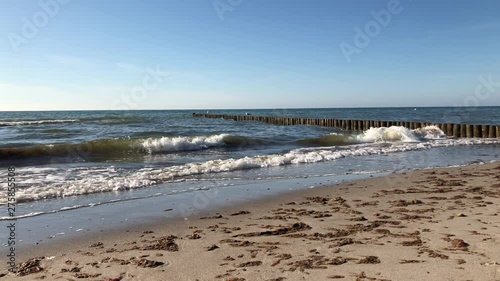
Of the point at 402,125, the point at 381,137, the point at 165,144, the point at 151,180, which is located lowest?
the point at 381,137

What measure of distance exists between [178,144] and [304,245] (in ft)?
54.5

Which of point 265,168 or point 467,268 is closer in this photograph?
point 467,268

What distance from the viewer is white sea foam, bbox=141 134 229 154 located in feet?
64.5

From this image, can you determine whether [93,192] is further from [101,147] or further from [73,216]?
[101,147]

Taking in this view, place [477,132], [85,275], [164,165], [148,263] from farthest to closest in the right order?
[477,132], [164,165], [148,263], [85,275]

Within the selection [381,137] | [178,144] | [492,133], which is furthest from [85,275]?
[492,133]

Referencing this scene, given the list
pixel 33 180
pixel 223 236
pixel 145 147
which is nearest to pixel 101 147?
pixel 145 147

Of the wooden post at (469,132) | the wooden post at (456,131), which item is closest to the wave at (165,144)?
the wooden post at (456,131)

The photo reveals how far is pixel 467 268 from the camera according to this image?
3.64m

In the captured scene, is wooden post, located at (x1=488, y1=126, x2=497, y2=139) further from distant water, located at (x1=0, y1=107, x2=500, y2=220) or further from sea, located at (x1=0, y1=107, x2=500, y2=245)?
sea, located at (x1=0, y1=107, x2=500, y2=245)

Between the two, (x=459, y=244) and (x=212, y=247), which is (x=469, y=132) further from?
(x=212, y=247)

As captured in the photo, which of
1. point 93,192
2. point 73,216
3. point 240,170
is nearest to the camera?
point 73,216

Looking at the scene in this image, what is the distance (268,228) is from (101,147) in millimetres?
15735

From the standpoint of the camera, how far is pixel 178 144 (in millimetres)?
20594
